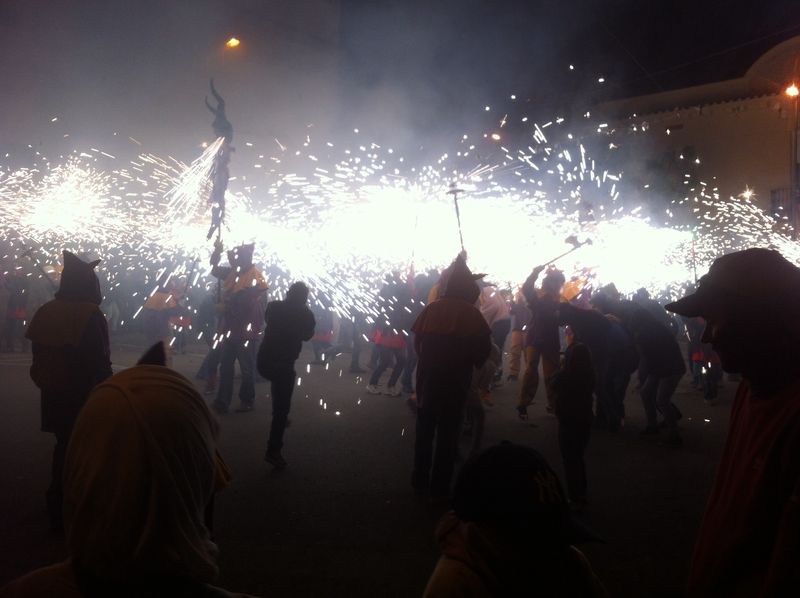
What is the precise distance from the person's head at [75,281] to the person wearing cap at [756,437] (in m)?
4.09

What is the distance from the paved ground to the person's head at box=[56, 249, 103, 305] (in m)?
1.54

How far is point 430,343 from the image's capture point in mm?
5141

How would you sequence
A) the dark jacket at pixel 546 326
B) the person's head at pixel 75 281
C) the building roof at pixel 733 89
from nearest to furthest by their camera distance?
the person's head at pixel 75 281 < the dark jacket at pixel 546 326 < the building roof at pixel 733 89

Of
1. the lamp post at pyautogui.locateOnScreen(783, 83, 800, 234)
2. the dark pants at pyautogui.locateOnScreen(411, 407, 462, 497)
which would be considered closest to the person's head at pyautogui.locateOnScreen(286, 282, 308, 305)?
the dark pants at pyautogui.locateOnScreen(411, 407, 462, 497)

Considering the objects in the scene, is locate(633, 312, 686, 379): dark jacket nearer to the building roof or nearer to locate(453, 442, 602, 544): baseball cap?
locate(453, 442, 602, 544): baseball cap

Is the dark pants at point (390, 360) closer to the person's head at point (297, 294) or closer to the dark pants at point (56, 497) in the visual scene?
the person's head at point (297, 294)

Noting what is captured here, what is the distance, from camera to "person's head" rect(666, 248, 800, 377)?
1.80 m

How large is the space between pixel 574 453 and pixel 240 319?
4899 mm

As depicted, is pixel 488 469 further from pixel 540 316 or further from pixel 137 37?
pixel 137 37

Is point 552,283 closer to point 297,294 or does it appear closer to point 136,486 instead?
point 297,294

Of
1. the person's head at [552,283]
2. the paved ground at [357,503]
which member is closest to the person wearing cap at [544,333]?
the person's head at [552,283]

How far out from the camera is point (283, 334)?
20.2 feet

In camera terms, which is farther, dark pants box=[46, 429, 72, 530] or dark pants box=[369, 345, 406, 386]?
dark pants box=[369, 345, 406, 386]

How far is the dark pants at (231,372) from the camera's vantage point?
26.2ft
